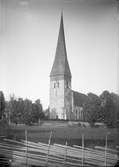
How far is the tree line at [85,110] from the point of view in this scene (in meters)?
3.26

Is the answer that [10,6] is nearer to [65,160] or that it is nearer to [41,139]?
[41,139]

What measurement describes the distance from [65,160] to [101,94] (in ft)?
2.73

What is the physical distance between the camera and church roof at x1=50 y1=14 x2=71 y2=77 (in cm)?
333

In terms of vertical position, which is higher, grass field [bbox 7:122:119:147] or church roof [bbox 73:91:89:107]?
church roof [bbox 73:91:89:107]

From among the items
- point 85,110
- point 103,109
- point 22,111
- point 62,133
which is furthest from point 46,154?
point 103,109

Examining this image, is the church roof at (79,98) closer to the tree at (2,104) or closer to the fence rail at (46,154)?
the fence rail at (46,154)

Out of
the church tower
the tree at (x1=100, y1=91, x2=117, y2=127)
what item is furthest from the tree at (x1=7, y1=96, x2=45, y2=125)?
the tree at (x1=100, y1=91, x2=117, y2=127)

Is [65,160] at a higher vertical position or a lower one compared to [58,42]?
lower

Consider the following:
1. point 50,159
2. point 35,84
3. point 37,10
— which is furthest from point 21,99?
point 37,10

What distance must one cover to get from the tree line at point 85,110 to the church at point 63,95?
77mm

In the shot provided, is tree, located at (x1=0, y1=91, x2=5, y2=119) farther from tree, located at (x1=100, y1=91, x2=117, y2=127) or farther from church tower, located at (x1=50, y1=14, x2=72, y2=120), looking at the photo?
tree, located at (x1=100, y1=91, x2=117, y2=127)

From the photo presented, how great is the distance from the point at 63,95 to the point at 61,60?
1.30 feet

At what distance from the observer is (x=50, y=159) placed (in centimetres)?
327

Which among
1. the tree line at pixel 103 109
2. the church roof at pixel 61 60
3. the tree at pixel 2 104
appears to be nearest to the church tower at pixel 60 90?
the church roof at pixel 61 60
